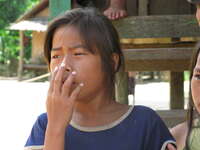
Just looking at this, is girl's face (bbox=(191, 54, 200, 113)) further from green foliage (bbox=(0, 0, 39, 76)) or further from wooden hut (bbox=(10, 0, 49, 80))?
green foliage (bbox=(0, 0, 39, 76))

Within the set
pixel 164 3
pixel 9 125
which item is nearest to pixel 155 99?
pixel 9 125

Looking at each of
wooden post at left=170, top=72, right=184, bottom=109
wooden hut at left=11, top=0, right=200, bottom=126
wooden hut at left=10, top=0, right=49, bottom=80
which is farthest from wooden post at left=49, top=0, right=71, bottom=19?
wooden hut at left=10, top=0, right=49, bottom=80

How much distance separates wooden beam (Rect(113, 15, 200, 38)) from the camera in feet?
10.9

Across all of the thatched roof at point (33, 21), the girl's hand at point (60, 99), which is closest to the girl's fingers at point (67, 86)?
the girl's hand at point (60, 99)

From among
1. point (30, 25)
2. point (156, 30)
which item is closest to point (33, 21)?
point (30, 25)

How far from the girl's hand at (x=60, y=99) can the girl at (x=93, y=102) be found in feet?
0.14

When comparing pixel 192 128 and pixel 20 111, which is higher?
pixel 192 128

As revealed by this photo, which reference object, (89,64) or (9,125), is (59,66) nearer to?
(89,64)

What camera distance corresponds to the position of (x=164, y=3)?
14.2 feet

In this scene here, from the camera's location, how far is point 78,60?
1871 mm

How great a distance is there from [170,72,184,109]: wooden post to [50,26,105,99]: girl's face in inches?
159

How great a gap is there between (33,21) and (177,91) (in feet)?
58.4

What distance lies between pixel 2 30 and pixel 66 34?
28763 mm

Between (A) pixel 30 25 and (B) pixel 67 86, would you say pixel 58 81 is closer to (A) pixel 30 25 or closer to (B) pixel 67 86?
(B) pixel 67 86
